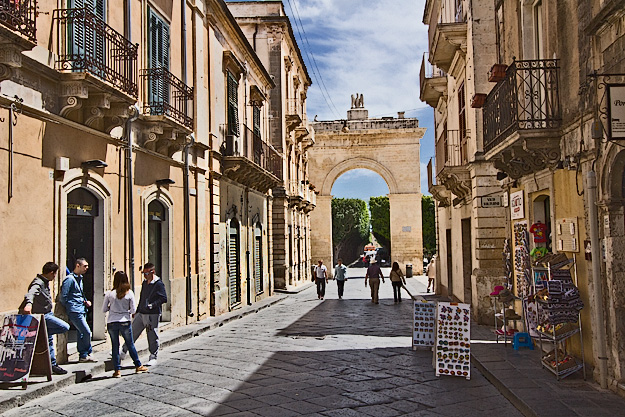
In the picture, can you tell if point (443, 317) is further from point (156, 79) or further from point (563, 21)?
point (156, 79)

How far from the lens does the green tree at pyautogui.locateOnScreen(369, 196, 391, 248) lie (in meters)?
61.3

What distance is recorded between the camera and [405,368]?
8.46 meters

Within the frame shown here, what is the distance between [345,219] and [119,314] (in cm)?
5376

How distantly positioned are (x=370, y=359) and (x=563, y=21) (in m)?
5.36

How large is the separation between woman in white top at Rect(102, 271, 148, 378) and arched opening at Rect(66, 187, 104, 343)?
4.79ft

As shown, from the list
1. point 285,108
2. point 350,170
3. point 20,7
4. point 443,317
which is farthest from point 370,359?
point 350,170

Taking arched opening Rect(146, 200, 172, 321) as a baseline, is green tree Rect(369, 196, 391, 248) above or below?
above

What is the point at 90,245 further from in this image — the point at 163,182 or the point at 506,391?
the point at 506,391

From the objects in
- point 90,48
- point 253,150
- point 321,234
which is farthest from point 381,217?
point 90,48

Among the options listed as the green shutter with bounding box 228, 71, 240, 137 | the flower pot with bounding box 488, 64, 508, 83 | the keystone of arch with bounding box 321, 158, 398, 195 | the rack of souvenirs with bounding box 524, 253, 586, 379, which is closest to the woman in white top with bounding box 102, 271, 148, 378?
the rack of souvenirs with bounding box 524, 253, 586, 379

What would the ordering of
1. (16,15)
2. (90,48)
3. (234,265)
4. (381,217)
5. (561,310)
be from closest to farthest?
(16,15), (561,310), (90,48), (234,265), (381,217)

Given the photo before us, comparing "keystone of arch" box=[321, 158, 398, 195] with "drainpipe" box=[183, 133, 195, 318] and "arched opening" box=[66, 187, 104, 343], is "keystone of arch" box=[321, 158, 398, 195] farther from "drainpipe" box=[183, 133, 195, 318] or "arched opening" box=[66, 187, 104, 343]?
"arched opening" box=[66, 187, 104, 343]

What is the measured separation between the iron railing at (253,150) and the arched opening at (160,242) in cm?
446

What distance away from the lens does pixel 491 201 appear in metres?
13.0
